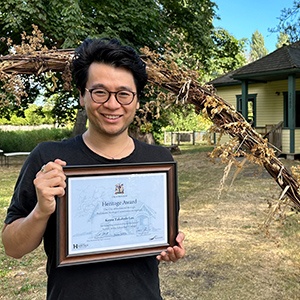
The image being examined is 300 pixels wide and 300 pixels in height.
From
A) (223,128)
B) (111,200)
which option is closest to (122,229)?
(111,200)

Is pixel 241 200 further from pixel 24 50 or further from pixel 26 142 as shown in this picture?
pixel 26 142

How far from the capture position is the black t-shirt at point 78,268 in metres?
1.48

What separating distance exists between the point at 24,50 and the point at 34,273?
9.61 ft

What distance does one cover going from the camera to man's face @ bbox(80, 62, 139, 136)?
149cm

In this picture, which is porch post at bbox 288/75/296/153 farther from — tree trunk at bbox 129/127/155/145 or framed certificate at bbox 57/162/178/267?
framed certificate at bbox 57/162/178/267

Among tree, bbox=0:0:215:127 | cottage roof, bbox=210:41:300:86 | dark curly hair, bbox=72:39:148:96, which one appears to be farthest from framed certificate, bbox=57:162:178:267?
cottage roof, bbox=210:41:300:86

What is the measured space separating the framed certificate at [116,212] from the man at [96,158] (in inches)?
2.4

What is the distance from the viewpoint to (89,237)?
149 centimetres

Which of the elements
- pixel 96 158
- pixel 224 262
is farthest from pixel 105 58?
pixel 224 262

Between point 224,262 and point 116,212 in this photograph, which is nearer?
point 116,212

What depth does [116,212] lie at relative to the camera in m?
1.53

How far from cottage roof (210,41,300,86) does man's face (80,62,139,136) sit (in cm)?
1481

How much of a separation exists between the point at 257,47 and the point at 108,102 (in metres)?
85.3

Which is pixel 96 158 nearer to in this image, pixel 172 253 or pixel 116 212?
pixel 116 212
